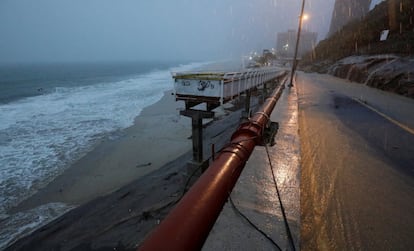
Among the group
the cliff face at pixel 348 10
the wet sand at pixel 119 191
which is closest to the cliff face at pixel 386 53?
the wet sand at pixel 119 191

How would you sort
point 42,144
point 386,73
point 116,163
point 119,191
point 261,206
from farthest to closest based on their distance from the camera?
point 386,73, point 42,144, point 116,163, point 119,191, point 261,206

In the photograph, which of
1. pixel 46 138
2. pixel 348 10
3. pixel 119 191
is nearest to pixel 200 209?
pixel 119 191

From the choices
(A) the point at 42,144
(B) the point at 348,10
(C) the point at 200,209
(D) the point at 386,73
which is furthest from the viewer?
(B) the point at 348,10

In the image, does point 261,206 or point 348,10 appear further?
point 348,10

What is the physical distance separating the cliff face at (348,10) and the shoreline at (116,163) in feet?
291

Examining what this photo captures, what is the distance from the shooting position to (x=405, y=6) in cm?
3231

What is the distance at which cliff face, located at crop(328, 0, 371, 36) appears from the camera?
3083 inches

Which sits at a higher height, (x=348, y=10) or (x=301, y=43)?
(x=348, y=10)

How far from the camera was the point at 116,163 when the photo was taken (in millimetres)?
10859

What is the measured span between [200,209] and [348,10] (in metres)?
107

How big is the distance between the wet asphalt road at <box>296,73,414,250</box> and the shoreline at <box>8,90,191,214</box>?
743cm

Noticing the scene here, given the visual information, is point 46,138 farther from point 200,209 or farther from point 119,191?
point 200,209

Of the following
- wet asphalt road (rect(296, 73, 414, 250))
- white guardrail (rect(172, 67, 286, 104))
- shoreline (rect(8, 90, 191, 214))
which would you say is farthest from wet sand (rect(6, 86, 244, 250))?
wet asphalt road (rect(296, 73, 414, 250))

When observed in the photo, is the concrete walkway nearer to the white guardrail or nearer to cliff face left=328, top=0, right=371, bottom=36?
the white guardrail
